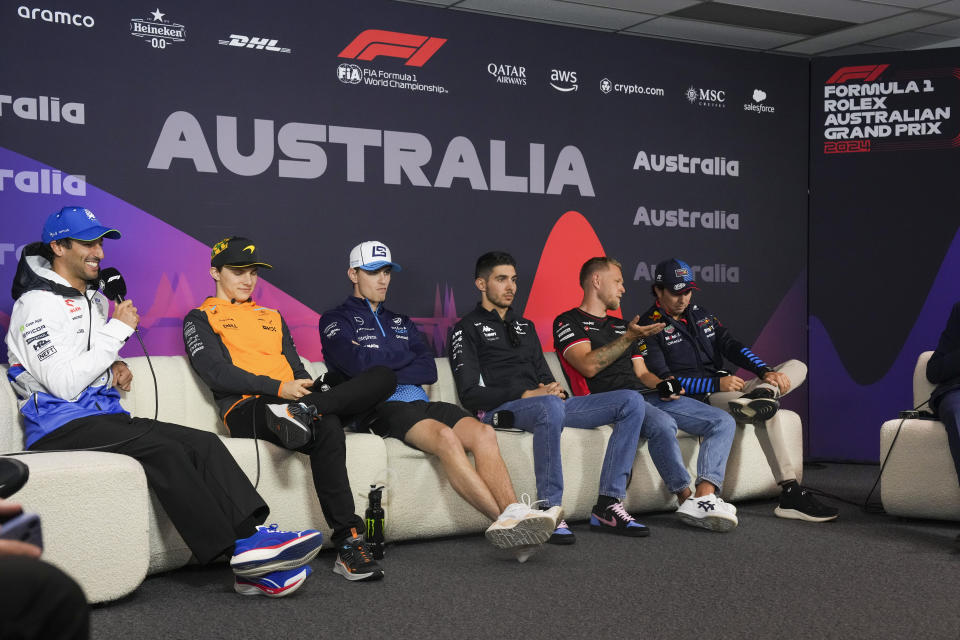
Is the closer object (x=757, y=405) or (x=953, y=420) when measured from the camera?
(x=953, y=420)

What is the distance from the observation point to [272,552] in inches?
113

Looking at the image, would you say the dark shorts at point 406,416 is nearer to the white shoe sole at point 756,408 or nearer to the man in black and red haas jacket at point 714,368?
the man in black and red haas jacket at point 714,368

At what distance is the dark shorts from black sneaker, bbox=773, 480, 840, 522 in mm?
1513

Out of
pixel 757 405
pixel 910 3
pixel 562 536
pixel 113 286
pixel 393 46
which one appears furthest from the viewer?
pixel 910 3

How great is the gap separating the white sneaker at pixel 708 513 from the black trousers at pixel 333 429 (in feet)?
4.45

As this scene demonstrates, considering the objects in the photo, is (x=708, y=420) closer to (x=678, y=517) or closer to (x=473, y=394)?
(x=678, y=517)

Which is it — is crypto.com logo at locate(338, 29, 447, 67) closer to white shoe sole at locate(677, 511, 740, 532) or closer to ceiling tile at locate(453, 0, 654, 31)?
ceiling tile at locate(453, 0, 654, 31)

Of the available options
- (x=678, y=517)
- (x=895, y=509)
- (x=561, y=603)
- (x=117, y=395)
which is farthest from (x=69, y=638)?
(x=895, y=509)

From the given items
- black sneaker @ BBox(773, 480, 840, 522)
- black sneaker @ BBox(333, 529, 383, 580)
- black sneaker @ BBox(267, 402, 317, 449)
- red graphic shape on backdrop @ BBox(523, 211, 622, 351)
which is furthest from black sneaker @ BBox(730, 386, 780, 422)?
black sneaker @ BBox(267, 402, 317, 449)

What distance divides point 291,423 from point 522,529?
0.88 metres

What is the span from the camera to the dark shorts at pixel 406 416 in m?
3.84

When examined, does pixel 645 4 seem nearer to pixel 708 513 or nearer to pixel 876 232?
pixel 876 232

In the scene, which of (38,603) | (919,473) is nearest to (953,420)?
(919,473)

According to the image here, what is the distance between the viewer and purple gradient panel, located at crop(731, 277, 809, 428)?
19.6ft
